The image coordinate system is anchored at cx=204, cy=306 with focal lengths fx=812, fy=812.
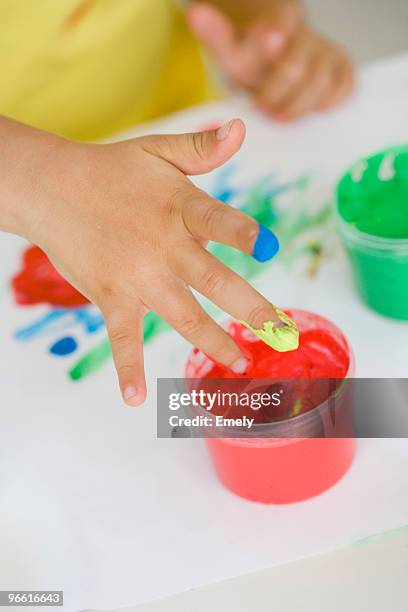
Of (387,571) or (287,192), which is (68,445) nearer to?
(387,571)

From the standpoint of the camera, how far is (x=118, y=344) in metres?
0.69

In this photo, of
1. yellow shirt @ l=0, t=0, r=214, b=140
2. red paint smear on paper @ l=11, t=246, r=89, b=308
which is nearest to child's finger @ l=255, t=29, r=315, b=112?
yellow shirt @ l=0, t=0, r=214, b=140

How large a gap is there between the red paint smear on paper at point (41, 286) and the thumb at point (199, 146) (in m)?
0.31

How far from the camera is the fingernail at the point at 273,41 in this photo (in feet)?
3.89

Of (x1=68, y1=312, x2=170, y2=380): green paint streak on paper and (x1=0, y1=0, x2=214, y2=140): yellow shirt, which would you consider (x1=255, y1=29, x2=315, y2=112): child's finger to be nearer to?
(x1=0, y1=0, x2=214, y2=140): yellow shirt

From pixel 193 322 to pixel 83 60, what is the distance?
2.01 ft

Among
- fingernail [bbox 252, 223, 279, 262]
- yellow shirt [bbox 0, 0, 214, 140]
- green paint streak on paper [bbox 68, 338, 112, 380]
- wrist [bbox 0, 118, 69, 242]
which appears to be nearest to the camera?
fingernail [bbox 252, 223, 279, 262]

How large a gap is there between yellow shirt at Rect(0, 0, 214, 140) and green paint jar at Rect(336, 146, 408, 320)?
0.46m

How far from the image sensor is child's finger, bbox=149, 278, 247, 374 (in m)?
0.68

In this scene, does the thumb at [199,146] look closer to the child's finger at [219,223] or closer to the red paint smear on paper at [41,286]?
the child's finger at [219,223]

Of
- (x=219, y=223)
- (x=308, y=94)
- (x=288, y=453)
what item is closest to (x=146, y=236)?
(x=219, y=223)

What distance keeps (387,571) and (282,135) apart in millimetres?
656

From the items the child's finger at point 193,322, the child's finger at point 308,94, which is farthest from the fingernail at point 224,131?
the child's finger at point 308,94

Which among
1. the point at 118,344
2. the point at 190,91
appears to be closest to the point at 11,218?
the point at 118,344
